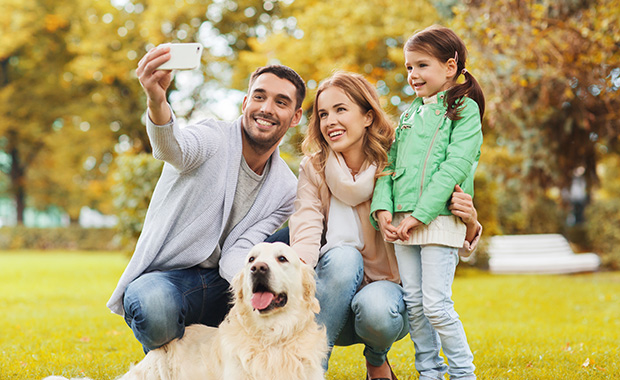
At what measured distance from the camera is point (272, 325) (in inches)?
110

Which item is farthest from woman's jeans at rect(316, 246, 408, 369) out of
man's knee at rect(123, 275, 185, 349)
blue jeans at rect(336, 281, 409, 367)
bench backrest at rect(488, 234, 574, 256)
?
bench backrest at rect(488, 234, 574, 256)

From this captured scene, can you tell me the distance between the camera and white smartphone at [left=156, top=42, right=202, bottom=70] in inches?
99.0

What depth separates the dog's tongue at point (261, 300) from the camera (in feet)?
8.77

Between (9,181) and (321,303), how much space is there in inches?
1169

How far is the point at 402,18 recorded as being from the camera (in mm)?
13836

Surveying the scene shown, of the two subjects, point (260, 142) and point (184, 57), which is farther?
point (260, 142)

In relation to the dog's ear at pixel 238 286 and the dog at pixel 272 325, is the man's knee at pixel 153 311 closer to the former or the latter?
the dog at pixel 272 325

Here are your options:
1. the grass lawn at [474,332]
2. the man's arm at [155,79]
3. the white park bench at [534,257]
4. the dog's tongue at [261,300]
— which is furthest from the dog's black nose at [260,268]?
the white park bench at [534,257]

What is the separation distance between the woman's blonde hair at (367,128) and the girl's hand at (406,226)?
1.34 ft

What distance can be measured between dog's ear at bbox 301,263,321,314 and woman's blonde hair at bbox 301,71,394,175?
2.39 ft

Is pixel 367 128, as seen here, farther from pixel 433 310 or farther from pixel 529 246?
pixel 529 246

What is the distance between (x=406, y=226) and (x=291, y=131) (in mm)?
15610

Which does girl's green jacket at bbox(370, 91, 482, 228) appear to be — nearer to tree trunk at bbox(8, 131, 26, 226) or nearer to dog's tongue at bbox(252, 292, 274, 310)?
dog's tongue at bbox(252, 292, 274, 310)

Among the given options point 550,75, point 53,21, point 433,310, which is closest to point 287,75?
point 433,310
